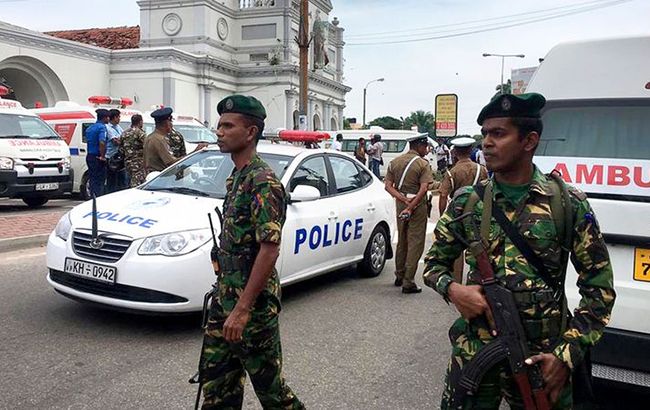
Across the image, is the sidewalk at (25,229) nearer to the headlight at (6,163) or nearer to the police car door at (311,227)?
the headlight at (6,163)

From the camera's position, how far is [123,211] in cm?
507

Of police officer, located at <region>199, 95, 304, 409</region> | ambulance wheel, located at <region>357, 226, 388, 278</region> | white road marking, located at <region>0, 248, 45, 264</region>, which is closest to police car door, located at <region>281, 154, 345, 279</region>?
ambulance wheel, located at <region>357, 226, 388, 278</region>

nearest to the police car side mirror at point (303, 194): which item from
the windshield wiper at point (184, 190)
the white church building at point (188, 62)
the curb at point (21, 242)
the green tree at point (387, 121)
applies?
the windshield wiper at point (184, 190)

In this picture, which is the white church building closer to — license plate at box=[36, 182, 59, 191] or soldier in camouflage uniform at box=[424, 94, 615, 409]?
license plate at box=[36, 182, 59, 191]

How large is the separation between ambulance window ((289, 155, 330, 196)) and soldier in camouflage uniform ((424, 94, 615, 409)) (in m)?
3.68

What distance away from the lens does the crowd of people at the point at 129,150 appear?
771cm

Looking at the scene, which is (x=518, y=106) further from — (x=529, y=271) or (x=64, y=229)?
(x=64, y=229)

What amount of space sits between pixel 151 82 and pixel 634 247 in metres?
31.0

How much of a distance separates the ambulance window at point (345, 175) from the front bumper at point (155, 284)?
231 centimetres

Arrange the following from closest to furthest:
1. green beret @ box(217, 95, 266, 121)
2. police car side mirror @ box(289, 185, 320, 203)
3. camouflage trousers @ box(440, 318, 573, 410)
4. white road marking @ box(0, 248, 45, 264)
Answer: camouflage trousers @ box(440, 318, 573, 410) → green beret @ box(217, 95, 266, 121) → police car side mirror @ box(289, 185, 320, 203) → white road marking @ box(0, 248, 45, 264)

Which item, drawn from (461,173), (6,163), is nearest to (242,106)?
(461,173)

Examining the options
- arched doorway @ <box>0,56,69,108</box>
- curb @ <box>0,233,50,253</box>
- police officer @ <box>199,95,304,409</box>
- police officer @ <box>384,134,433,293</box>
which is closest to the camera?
police officer @ <box>199,95,304,409</box>

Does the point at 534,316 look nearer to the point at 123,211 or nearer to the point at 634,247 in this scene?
the point at 634,247

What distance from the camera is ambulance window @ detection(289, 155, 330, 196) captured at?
596 centimetres
